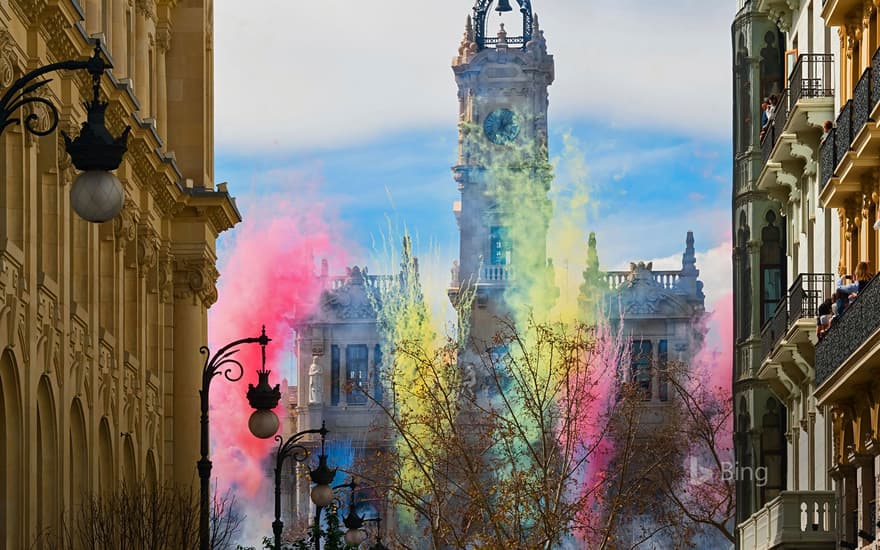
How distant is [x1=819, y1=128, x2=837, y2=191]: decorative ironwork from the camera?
4091 centimetres

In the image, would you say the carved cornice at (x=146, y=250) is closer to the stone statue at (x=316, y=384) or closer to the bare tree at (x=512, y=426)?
the bare tree at (x=512, y=426)

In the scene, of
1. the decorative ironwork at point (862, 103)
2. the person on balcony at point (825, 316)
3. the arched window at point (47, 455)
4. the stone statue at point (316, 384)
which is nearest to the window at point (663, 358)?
the stone statue at point (316, 384)

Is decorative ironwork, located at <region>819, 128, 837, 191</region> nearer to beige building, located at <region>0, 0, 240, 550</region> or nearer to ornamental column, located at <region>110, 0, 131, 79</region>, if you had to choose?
beige building, located at <region>0, 0, 240, 550</region>

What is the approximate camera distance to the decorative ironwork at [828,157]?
40.9 m

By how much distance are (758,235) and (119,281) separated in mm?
15169

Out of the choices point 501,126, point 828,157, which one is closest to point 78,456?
point 828,157

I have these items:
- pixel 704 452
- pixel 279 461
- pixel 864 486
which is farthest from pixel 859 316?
pixel 704 452

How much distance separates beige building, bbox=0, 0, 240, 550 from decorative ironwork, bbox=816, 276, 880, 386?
12.4m

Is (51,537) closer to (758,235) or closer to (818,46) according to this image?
(818,46)

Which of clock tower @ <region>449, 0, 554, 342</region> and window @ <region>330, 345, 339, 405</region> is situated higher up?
clock tower @ <region>449, 0, 554, 342</region>

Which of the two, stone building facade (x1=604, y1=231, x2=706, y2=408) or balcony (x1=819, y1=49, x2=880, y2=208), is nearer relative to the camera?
balcony (x1=819, y1=49, x2=880, y2=208)

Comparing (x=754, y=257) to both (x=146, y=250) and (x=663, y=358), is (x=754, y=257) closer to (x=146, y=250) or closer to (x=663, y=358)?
(x=146, y=250)

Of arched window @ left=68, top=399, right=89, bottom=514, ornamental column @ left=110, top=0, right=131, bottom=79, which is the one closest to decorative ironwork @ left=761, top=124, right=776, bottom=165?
ornamental column @ left=110, top=0, right=131, bottom=79

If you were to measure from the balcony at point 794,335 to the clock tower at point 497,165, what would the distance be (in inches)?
2510
